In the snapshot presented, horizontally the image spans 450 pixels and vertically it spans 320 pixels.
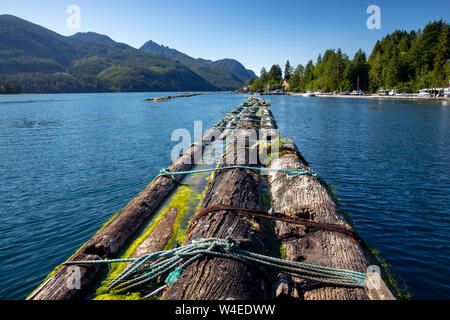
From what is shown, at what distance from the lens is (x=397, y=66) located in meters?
92.2

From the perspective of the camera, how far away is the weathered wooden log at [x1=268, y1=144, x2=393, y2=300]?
3.45 metres

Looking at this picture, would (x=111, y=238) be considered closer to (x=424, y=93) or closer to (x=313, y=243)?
(x=313, y=243)

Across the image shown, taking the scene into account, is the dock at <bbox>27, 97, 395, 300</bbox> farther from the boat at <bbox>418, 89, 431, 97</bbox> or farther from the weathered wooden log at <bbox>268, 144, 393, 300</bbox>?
the boat at <bbox>418, 89, 431, 97</bbox>

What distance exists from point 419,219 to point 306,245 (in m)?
5.79

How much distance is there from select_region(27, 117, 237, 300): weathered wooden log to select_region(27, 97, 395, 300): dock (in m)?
0.02

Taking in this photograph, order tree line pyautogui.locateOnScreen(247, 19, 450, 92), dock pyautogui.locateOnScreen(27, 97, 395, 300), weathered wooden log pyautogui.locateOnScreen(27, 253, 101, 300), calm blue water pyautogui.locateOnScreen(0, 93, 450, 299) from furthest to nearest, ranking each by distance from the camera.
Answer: tree line pyautogui.locateOnScreen(247, 19, 450, 92) → calm blue water pyautogui.locateOnScreen(0, 93, 450, 299) → weathered wooden log pyautogui.locateOnScreen(27, 253, 101, 300) → dock pyautogui.locateOnScreen(27, 97, 395, 300)

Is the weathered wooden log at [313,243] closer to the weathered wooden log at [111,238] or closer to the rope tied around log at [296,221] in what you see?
the rope tied around log at [296,221]

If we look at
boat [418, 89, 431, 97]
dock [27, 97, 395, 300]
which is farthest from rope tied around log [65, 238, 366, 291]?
boat [418, 89, 431, 97]

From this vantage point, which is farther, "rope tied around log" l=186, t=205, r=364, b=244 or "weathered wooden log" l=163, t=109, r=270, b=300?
"rope tied around log" l=186, t=205, r=364, b=244

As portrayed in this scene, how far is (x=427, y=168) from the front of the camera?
13070 mm

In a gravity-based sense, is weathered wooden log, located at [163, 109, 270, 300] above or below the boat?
below

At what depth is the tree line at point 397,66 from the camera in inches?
3249

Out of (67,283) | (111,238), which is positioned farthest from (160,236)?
(67,283)

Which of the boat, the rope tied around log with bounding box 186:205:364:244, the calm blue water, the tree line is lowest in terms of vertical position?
the calm blue water
